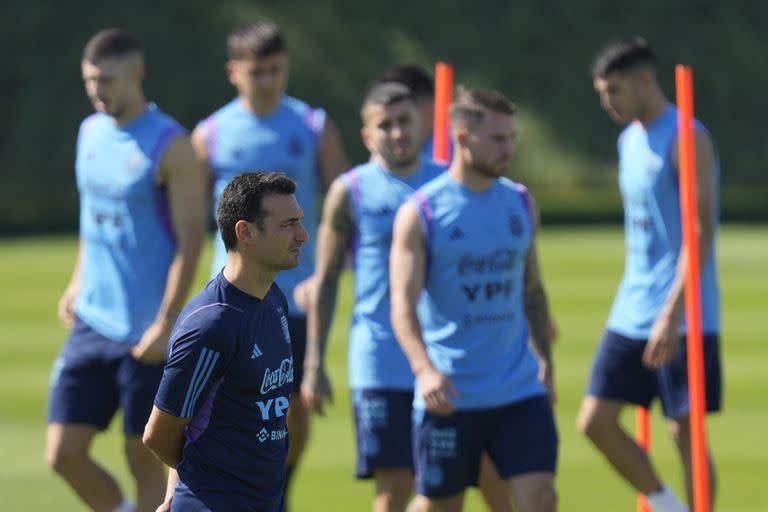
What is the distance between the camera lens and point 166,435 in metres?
5.28

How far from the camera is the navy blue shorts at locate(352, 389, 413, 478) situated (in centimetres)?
792

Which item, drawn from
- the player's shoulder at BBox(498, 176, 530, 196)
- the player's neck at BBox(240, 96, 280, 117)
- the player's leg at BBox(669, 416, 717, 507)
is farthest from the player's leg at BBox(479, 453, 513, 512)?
the player's neck at BBox(240, 96, 280, 117)

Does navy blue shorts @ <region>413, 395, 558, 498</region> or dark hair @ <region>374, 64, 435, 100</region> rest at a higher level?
dark hair @ <region>374, 64, 435, 100</region>

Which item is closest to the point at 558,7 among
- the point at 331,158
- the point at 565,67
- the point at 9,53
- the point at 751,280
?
the point at 565,67

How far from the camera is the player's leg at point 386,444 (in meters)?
7.92

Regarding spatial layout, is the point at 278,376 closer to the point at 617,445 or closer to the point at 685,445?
the point at 617,445

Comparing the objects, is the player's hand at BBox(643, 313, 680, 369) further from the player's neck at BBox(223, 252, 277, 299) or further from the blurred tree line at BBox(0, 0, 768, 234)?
the blurred tree line at BBox(0, 0, 768, 234)

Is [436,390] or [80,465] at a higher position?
[436,390]

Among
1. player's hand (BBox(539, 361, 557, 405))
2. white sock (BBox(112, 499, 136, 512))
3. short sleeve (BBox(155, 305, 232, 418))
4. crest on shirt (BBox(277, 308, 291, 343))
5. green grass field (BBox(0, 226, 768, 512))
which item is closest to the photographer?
short sleeve (BBox(155, 305, 232, 418))

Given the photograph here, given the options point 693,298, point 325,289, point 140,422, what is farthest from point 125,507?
point 693,298

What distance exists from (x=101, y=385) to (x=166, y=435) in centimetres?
277

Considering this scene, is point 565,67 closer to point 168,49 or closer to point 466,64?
point 466,64

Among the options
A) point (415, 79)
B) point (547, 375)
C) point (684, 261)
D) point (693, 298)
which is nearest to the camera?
point (547, 375)

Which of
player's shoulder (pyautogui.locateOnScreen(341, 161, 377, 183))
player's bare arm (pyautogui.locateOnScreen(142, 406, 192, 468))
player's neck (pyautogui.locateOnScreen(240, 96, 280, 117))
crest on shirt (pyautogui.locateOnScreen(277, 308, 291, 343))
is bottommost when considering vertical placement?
player's bare arm (pyautogui.locateOnScreen(142, 406, 192, 468))
